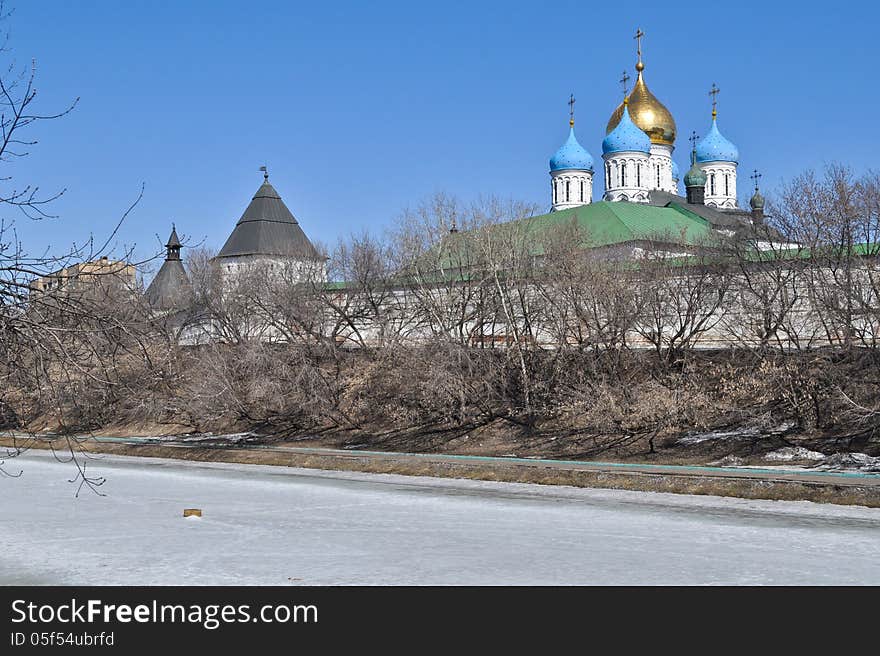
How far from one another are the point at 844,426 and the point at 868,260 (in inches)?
169

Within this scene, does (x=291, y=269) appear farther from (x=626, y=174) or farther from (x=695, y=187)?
(x=695, y=187)

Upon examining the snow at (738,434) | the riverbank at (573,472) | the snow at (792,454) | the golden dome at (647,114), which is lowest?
the riverbank at (573,472)

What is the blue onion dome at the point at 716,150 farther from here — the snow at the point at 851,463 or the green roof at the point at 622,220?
the snow at the point at 851,463

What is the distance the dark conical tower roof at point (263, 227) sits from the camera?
6475cm

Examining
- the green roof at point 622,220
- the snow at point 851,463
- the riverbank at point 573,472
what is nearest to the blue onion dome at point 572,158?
the green roof at point 622,220

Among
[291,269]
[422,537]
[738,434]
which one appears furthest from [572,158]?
[422,537]

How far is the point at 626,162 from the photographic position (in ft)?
253

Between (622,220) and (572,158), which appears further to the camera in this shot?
(572,158)

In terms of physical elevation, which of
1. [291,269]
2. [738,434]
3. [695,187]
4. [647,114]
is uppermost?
[647,114]

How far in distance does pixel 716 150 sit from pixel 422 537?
76.1 meters

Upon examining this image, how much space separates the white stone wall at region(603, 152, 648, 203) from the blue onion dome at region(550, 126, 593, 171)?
10.6 feet

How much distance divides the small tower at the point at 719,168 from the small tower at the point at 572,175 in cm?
1055
